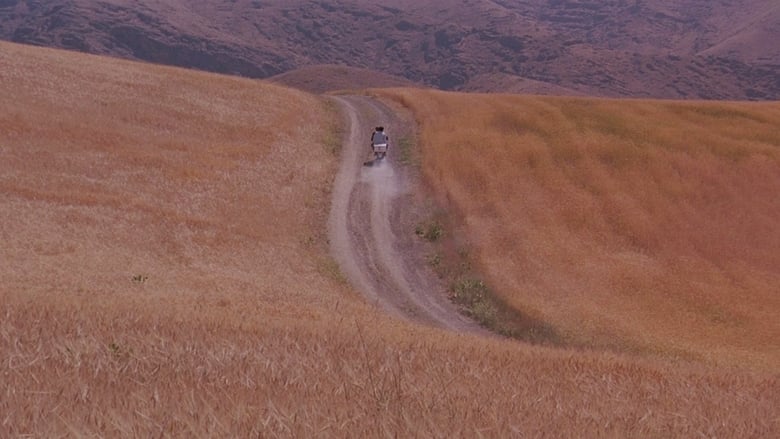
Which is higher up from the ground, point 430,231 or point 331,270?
point 331,270

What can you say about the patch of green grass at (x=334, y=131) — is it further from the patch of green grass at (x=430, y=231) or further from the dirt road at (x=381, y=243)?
the patch of green grass at (x=430, y=231)

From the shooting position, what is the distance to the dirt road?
27.3m

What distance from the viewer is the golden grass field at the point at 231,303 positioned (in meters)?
5.20

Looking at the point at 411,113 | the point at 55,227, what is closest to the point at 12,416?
the point at 55,227

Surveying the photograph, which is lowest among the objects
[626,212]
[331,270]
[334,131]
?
[334,131]

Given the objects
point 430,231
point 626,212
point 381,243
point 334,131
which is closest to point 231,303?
point 381,243

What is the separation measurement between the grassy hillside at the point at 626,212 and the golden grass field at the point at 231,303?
1.15ft

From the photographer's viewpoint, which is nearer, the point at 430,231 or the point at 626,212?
the point at 430,231

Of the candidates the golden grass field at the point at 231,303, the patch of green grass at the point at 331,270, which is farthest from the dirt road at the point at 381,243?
the golden grass field at the point at 231,303

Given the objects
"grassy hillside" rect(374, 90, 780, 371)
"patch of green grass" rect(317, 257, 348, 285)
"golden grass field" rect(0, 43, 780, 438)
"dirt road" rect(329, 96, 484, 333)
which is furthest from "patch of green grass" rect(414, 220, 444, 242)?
"patch of green grass" rect(317, 257, 348, 285)

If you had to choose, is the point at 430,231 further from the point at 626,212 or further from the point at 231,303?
the point at 231,303

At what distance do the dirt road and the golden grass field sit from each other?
1017 millimetres

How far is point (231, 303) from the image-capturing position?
60.3 feet

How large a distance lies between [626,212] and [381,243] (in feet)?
39.1
